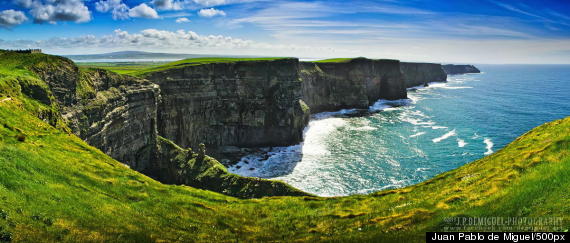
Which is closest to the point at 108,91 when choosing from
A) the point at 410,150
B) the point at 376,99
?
the point at 410,150

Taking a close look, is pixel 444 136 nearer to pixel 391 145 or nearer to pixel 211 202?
pixel 391 145

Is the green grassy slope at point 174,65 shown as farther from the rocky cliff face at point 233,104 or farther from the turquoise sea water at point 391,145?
the turquoise sea water at point 391,145

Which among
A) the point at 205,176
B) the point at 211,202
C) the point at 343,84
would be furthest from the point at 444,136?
the point at 211,202

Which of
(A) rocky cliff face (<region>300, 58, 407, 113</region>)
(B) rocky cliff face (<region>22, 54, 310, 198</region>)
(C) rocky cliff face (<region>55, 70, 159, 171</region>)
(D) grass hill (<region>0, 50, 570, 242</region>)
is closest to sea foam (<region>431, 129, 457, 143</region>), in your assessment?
(A) rocky cliff face (<region>300, 58, 407, 113</region>)

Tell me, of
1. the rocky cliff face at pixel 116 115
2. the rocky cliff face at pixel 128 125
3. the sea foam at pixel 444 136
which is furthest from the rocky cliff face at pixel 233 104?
the sea foam at pixel 444 136

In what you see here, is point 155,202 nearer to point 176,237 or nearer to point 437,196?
point 176,237

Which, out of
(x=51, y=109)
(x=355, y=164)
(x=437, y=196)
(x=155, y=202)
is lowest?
(x=355, y=164)

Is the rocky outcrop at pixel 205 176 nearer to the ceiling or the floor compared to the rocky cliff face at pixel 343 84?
nearer to the floor
